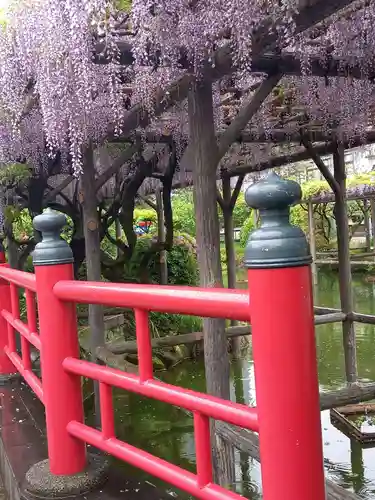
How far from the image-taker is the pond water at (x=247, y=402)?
3.96 meters

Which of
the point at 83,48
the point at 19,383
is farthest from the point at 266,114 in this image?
the point at 19,383

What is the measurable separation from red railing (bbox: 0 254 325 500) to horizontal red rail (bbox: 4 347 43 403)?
0.35m

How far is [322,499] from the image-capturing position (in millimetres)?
1002

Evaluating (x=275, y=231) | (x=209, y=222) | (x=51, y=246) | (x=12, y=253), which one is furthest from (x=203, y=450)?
(x=12, y=253)

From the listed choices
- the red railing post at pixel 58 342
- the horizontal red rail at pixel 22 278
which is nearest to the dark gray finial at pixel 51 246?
the red railing post at pixel 58 342

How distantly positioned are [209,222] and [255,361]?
2048mm

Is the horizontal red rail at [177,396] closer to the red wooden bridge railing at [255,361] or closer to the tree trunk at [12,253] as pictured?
the red wooden bridge railing at [255,361]

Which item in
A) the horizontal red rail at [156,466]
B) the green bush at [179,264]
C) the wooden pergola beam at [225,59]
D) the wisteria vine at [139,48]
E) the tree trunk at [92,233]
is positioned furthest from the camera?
the green bush at [179,264]

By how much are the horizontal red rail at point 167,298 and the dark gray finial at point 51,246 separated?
0.08 meters

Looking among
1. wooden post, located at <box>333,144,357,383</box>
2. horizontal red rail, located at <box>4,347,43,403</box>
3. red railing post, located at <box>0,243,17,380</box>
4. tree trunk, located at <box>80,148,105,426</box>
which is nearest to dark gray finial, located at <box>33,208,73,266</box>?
horizontal red rail, located at <box>4,347,43,403</box>

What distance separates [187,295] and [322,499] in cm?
46

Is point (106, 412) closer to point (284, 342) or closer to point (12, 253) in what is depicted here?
point (284, 342)

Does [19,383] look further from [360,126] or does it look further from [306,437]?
[360,126]

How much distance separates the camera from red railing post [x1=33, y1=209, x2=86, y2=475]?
1.77m
